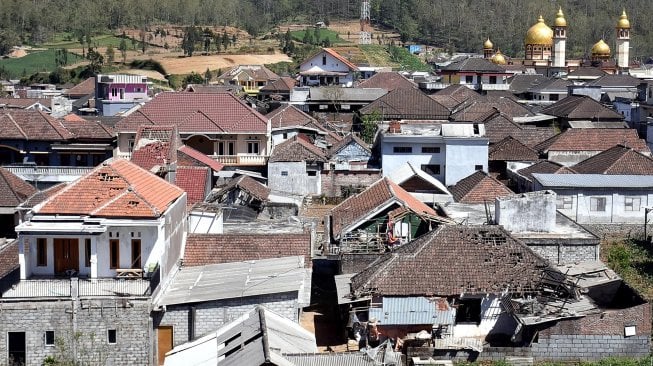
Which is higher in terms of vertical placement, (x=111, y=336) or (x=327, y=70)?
(x=327, y=70)

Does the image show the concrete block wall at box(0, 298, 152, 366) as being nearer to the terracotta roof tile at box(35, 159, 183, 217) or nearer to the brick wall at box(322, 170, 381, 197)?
the terracotta roof tile at box(35, 159, 183, 217)

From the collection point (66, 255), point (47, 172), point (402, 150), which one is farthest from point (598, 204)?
point (47, 172)

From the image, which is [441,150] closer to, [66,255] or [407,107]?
[407,107]

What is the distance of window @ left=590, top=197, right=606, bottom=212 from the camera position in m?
29.4

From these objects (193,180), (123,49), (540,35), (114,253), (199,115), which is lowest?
(114,253)

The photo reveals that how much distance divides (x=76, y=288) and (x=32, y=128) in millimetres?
14515

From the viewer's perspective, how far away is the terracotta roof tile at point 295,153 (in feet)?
117

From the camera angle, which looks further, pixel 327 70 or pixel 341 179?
pixel 327 70

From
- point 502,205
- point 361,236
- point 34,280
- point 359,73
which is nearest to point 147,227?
point 34,280

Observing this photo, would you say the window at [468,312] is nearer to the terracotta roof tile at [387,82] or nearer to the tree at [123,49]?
the terracotta roof tile at [387,82]

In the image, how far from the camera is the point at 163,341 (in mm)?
19078

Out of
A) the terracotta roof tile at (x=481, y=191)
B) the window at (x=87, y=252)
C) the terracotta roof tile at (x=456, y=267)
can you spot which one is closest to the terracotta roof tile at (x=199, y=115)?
the terracotta roof tile at (x=481, y=191)

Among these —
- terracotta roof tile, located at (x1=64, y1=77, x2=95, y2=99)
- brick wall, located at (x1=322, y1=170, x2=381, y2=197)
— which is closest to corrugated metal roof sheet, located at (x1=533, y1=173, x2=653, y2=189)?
brick wall, located at (x1=322, y1=170, x2=381, y2=197)

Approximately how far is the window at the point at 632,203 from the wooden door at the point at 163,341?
51.7 ft
